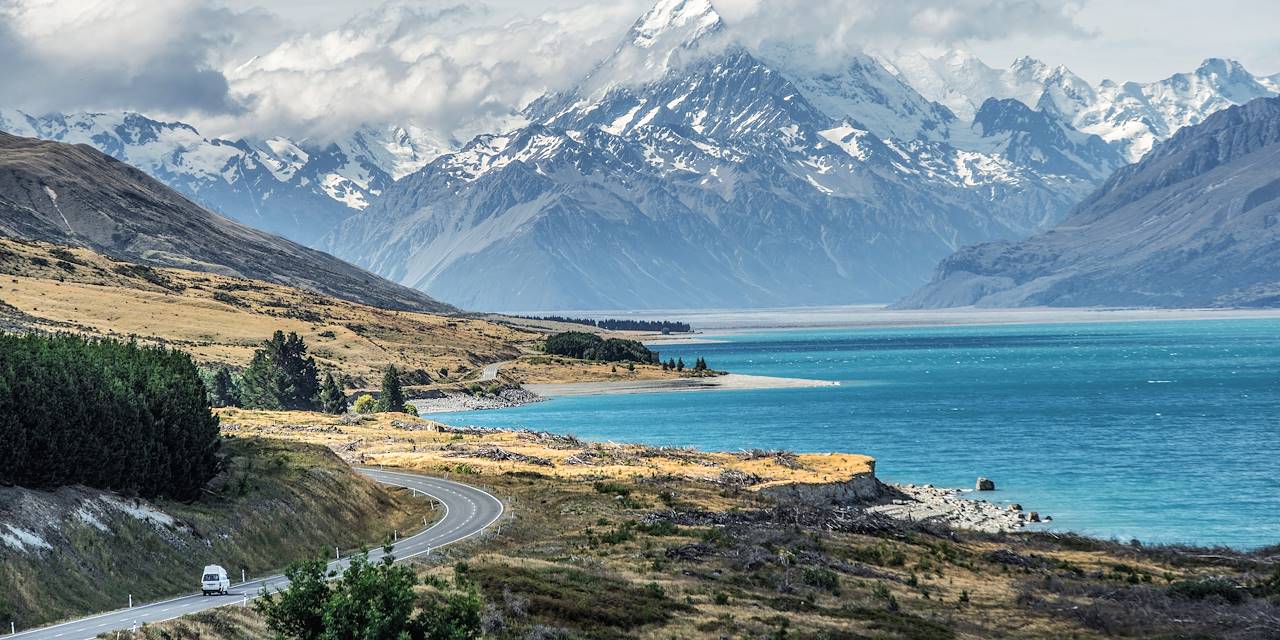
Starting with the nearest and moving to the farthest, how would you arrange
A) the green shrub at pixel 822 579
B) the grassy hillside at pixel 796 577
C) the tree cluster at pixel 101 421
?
the grassy hillside at pixel 796 577
the tree cluster at pixel 101 421
the green shrub at pixel 822 579

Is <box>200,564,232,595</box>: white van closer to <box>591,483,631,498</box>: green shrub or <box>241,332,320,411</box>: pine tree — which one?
<box>591,483,631,498</box>: green shrub

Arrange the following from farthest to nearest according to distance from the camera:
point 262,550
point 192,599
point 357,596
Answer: point 262,550 → point 192,599 → point 357,596

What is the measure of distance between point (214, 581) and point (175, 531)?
793 centimetres

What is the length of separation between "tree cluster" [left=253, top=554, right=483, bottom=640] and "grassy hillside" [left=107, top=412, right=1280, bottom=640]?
20.8ft

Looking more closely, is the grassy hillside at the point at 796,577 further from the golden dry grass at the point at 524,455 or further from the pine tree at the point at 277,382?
the pine tree at the point at 277,382

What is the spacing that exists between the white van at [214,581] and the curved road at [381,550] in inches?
10.3

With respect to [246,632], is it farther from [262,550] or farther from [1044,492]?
[1044,492]

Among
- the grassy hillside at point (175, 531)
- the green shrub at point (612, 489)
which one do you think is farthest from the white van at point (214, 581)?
the green shrub at point (612, 489)

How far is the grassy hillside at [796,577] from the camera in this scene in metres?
52.5

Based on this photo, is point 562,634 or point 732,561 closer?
point 562,634

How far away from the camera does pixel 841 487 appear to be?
104 m

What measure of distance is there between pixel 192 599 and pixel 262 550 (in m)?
12.0

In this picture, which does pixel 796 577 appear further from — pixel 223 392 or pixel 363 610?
pixel 223 392

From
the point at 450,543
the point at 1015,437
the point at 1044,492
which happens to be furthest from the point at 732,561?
the point at 1015,437
